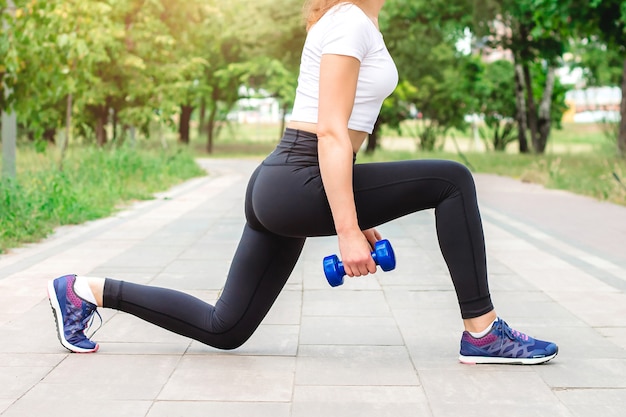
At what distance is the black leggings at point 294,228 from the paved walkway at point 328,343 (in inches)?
9.1

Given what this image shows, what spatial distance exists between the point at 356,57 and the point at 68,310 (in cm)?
161

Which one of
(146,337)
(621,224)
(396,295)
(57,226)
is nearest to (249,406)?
(146,337)

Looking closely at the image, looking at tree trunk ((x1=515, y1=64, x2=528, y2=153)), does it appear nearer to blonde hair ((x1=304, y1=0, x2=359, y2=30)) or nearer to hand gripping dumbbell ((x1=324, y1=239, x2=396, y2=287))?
blonde hair ((x1=304, y1=0, x2=359, y2=30))

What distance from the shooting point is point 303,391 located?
11.8 ft

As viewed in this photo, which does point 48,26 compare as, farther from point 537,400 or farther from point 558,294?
point 537,400

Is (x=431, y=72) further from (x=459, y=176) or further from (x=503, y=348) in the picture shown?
(x=459, y=176)

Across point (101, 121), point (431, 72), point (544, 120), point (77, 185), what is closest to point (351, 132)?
point (77, 185)

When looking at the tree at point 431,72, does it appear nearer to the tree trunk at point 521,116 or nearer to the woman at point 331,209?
the tree trunk at point 521,116

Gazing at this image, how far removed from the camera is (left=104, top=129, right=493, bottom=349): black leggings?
11.6 ft

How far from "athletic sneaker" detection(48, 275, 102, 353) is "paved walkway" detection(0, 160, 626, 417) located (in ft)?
0.32

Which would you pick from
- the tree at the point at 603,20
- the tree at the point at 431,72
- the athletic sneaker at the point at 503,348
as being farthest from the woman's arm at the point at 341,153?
the tree at the point at 431,72

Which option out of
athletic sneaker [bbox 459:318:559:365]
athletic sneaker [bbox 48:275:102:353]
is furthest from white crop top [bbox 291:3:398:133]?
athletic sneaker [bbox 48:275:102:353]

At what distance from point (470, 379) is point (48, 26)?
7379 mm

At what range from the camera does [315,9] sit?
3611mm
